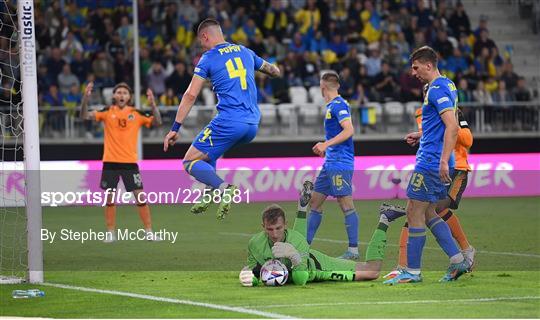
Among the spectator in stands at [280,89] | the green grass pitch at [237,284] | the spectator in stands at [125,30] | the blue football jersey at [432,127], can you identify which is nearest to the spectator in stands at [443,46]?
the spectator in stands at [280,89]

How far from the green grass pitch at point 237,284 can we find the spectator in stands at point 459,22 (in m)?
13.1

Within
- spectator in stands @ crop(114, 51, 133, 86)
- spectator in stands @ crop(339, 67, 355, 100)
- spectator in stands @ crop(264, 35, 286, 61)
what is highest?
spectator in stands @ crop(264, 35, 286, 61)

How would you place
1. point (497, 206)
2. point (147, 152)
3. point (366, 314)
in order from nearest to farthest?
point (366, 314) < point (497, 206) < point (147, 152)

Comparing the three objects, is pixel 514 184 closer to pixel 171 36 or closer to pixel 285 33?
pixel 285 33

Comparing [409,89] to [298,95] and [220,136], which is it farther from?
[220,136]

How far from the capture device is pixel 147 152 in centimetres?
2767

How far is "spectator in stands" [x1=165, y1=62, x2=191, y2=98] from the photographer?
27.8m

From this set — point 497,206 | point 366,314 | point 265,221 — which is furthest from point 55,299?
point 497,206

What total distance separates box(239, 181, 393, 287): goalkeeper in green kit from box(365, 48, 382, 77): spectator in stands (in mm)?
17952

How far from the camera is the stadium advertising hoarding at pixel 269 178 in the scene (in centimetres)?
2391

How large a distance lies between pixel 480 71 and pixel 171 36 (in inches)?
324

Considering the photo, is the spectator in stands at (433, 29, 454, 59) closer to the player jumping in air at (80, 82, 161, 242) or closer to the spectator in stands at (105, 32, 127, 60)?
the spectator in stands at (105, 32, 127, 60)

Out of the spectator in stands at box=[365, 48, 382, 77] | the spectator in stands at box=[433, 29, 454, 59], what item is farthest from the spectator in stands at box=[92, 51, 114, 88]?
the spectator in stands at box=[433, 29, 454, 59]

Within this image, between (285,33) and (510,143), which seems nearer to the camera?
(510,143)
